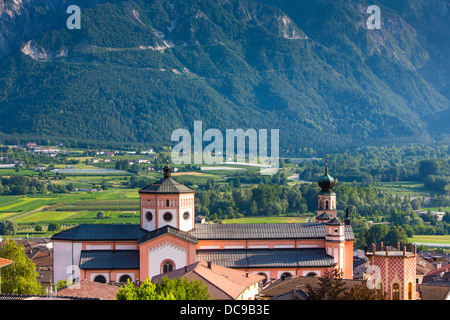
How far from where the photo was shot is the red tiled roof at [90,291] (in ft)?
130

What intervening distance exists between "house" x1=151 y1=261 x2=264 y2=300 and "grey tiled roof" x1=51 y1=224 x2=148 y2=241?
672 centimetres

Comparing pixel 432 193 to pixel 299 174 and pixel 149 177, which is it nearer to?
pixel 299 174

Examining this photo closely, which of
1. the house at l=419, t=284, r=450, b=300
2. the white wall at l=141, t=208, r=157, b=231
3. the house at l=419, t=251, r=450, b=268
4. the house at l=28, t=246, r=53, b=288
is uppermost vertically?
the white wall at l=141, t=208, r=157, b=231

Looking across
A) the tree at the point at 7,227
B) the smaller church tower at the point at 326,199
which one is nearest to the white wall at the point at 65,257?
the smaller church tower at the point at 326,199

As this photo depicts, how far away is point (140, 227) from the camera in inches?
2074

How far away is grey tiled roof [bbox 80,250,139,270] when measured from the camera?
165 feet

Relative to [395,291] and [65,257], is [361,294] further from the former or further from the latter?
[65,257]

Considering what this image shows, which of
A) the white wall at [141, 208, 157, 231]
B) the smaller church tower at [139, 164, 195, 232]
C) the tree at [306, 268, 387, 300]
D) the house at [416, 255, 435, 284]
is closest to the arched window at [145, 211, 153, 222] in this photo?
the smaller church tower at [139, 164, 195, 232]

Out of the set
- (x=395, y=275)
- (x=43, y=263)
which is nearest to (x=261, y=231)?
(x=395, y=275)

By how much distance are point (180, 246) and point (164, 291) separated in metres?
17.6

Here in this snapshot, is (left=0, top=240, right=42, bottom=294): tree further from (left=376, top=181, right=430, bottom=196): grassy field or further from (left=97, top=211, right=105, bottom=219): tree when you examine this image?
(left=376, top=181, right=430, bottom=196): grassy field

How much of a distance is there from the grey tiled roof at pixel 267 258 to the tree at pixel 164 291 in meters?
16.3

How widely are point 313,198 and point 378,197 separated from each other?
15.1 m
